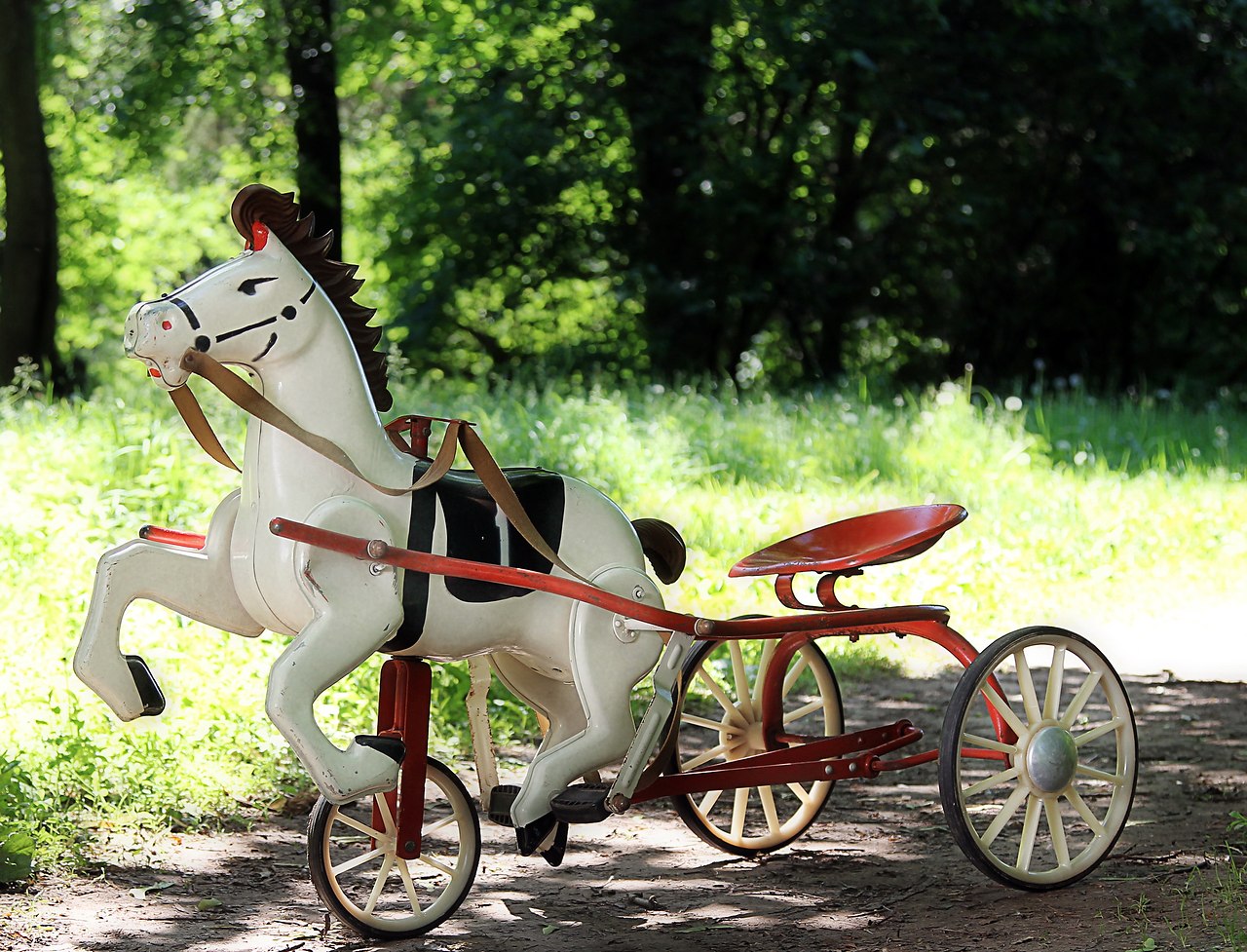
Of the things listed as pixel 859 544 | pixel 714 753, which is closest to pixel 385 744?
pixel 714 753

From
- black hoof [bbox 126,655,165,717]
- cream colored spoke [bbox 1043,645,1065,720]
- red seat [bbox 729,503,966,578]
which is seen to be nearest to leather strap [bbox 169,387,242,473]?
black hoof [bbox 126,655,165,717]

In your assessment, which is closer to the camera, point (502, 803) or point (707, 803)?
point (502, 803)

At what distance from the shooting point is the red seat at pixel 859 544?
381 cm

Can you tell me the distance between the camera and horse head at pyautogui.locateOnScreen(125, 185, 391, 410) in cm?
308

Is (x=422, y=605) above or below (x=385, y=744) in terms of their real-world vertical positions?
above

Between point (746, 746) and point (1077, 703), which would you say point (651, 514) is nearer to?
point (746, 746)

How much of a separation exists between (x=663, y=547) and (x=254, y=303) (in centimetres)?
→ 123

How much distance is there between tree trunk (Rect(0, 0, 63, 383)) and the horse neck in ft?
27.2

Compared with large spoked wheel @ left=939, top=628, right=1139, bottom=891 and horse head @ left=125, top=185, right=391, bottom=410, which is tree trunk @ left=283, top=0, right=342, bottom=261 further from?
large spoked wheel @ left=939, top=628, right=1139, bottom=891

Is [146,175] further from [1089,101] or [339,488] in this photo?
[339,488]

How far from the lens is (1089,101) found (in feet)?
56.0

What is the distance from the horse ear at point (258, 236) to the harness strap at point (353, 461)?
11.3 inches

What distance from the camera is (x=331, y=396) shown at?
3.31m

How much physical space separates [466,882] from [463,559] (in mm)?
893
